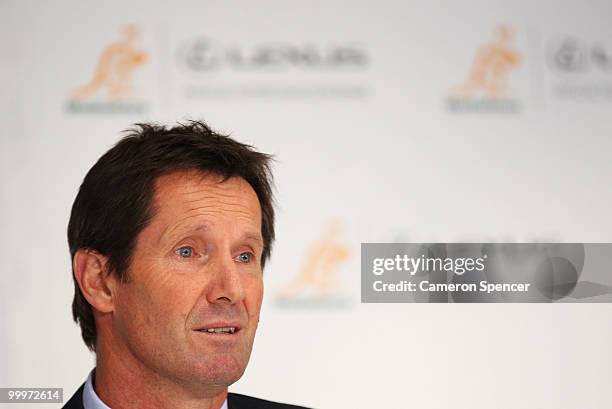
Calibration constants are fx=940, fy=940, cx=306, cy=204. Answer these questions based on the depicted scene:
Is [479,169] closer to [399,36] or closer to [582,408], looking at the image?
[399,36]

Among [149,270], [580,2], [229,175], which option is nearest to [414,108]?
[580,2]

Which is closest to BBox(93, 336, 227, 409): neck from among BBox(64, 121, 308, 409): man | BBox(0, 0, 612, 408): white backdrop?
BBox(64, 121, 308, 409): man

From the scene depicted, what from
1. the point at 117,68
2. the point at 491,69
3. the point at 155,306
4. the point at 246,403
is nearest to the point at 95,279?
the point at 155,306

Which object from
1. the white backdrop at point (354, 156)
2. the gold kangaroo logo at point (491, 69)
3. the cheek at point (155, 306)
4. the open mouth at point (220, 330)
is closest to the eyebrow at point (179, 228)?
the cheek at point (155, 306)

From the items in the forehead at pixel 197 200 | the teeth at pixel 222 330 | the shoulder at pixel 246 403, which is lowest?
the shoulder at pixel 246 403

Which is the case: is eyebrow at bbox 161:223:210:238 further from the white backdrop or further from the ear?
the white backdrop

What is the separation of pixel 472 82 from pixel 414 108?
0.24 meters

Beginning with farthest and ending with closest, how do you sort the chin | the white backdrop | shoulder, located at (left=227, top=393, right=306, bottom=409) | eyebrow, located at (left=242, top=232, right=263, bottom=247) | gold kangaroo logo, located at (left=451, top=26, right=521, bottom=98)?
gold kangaroo logo, located at (left=451, top=26, right=521, bottom=98)
the white backdrop
shoulder, located at (left=227, top=393, right=306, bottom=409)
eyebrow, located at (left=242, top=232, right=263, bottom=247)
the chin

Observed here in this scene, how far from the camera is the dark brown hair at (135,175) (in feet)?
7.10

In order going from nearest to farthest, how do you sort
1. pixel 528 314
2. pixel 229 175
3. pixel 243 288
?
pixel 243 288 < pixel 229 175 < pixel 528 314

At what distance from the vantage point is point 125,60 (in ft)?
11.5

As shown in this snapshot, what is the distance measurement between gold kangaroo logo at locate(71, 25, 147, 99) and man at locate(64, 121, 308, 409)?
4.21 feet

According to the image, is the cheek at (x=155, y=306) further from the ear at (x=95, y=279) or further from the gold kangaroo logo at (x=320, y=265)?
the gold kangaroo logo at (x=320, y=265)

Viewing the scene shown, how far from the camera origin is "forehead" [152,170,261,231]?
2137 millimetres
